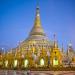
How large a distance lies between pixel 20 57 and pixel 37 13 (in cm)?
588

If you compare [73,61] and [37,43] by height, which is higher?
[37,43]

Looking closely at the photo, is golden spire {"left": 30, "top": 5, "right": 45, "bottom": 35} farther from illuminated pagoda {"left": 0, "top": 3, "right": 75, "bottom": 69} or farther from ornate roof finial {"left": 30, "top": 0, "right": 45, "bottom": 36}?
illuminated pagoda {"left": 0, "top": 3, "right": 75, "bottom": 69}

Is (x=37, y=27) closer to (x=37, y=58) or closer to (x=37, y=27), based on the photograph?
(x=37, y=27)

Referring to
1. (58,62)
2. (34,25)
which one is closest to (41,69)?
(58,62)

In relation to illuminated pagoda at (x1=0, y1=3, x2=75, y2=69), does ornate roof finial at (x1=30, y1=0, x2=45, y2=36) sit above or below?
above

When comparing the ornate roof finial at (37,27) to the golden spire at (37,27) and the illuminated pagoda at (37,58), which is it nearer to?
the golden spire at (37,27)

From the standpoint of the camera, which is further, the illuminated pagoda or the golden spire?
the golden spire

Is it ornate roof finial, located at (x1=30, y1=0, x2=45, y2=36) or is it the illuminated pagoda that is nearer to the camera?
the illuminated pagoda

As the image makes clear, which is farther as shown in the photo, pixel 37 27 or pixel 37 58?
pixel 37 27

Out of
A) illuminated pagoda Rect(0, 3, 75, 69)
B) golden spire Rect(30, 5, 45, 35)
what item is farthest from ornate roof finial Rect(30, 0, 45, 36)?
illuminated pagoda Rect(0, 3, 75, 69)

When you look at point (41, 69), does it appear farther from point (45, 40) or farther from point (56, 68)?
point (45, 40)

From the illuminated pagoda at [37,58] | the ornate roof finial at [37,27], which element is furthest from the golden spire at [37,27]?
the illuminated pagoda at [37,58]

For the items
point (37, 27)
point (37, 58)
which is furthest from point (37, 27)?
point (37, 58)

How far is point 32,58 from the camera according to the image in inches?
421
